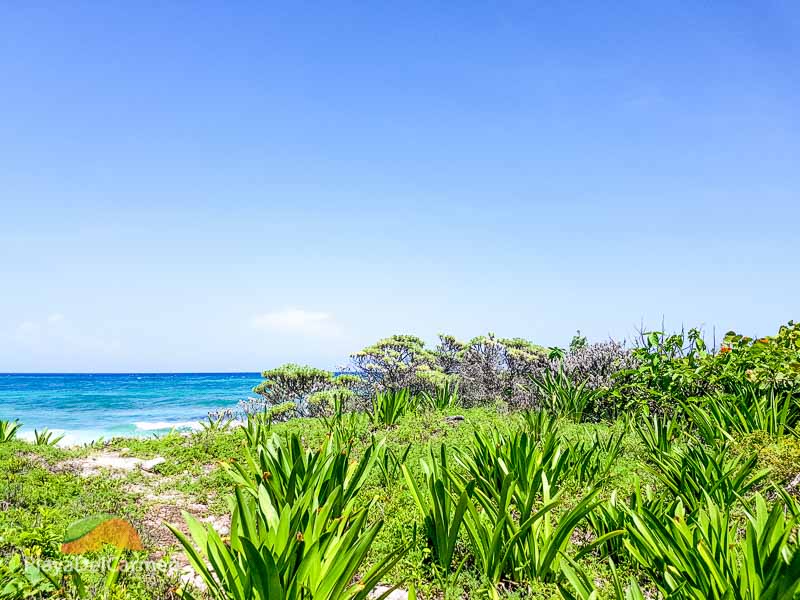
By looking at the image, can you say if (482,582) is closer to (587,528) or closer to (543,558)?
(543,558)

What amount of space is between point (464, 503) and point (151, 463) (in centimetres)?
545

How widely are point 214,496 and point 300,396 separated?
26.6 ft

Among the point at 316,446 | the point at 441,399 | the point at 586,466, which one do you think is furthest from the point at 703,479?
the point at 441,399

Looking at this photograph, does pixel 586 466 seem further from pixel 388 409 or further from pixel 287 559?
pixel 388 409

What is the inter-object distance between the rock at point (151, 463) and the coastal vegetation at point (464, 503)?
168 millimetres

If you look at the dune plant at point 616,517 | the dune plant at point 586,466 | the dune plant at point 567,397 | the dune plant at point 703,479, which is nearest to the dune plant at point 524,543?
the dune plant at point 616,517

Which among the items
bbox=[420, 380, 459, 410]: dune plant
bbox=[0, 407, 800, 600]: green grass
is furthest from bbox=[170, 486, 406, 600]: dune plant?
bbox=[420, 380, 459, 410]: dune plant

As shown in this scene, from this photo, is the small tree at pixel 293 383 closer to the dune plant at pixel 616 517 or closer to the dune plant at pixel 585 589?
the dune plant at pixel 616 517

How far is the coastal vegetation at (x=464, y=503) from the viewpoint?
245 cm

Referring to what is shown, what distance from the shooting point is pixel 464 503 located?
9.73 ft

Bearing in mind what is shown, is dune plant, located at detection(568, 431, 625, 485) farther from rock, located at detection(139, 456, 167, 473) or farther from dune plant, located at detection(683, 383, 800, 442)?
rock, located at detection(139, 456, 167, 473)

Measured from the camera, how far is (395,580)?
3215 millimetres

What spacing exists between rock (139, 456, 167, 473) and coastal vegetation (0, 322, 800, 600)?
168mm

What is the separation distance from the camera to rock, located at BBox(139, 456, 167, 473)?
263 inches
